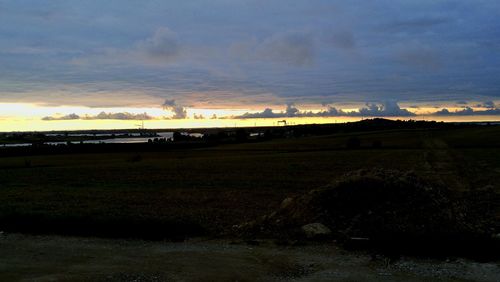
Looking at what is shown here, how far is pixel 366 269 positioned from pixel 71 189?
66.6 feet

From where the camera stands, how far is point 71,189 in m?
26.1

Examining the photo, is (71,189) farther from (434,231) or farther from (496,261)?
(496,261)

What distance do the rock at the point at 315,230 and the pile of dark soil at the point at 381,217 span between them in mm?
162

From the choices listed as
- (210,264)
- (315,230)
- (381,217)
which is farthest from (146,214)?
(381,217)

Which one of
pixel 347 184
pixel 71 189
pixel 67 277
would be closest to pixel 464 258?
pixel 347 184

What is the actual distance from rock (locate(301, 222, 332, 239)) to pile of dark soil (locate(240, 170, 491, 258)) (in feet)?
0.53

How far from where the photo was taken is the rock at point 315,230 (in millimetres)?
12680

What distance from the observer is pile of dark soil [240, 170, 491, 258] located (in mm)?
11523

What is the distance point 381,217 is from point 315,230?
6.82 feet

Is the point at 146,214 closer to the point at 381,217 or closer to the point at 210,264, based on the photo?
the point at 210,264

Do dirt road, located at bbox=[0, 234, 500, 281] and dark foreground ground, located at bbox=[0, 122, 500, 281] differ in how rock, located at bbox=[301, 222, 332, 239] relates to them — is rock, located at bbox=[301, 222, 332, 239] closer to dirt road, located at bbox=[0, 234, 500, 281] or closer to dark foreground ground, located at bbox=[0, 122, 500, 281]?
dirt road, located at bbox=[0, 234, 500, 281]

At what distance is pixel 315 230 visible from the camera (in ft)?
42.4

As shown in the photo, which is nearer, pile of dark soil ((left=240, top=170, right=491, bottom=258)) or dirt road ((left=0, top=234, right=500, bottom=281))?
dirt road ((left=0, top=234, right=500, bottom=281))

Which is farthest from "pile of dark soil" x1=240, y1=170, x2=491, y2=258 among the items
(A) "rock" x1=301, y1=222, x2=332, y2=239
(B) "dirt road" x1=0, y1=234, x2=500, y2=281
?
(B) "dirt road" x1=0, y1=234, x2=500, y2=281
